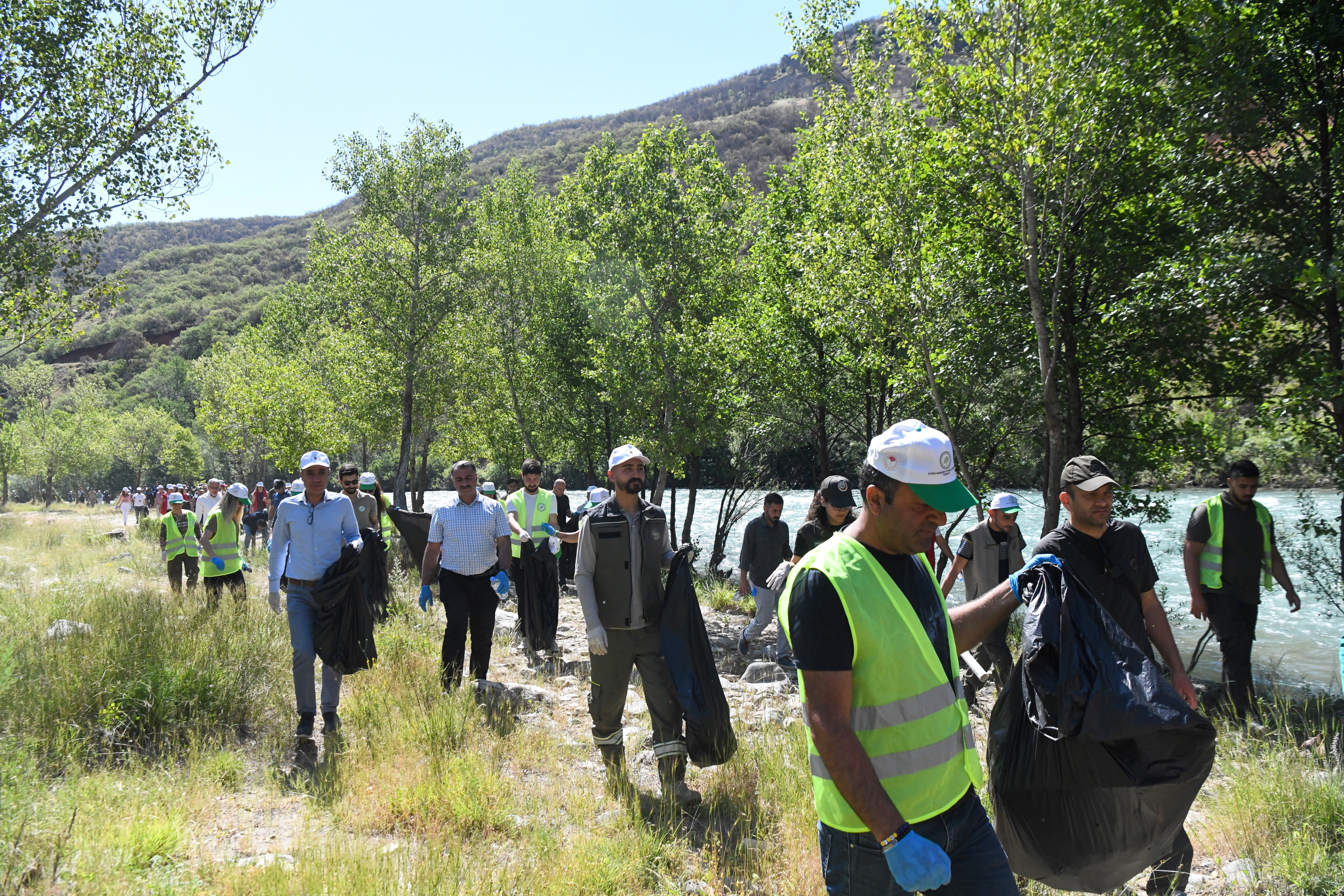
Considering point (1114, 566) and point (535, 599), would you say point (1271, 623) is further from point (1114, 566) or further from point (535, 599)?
point (1114, 566)

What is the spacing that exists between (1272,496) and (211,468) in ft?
259

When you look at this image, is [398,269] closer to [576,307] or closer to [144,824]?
[576,307]

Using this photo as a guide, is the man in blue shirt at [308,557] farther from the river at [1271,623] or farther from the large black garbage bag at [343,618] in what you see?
the river at [1271,623]

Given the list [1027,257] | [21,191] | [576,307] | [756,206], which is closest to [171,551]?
[21,191]

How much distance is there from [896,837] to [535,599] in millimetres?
7006

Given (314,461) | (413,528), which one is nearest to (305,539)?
(314,461)

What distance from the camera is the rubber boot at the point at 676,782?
4.79 metres

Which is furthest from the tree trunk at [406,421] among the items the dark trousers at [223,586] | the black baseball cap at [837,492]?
the black baseball cap at [837,492]

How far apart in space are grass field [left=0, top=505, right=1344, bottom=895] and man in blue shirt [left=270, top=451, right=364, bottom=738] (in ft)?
1.08

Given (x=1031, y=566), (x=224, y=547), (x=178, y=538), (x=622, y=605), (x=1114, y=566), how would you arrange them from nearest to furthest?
(x=1031, y=566)
(x=1114, y=566)
(x=622, y=605)
(x=224, y=547)
(x=178, y=538)

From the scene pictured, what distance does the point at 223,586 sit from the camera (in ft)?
31.0

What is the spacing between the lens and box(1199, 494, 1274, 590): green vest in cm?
654

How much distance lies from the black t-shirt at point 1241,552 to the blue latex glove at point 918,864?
575 cm

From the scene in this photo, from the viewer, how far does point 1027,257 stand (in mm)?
9672
